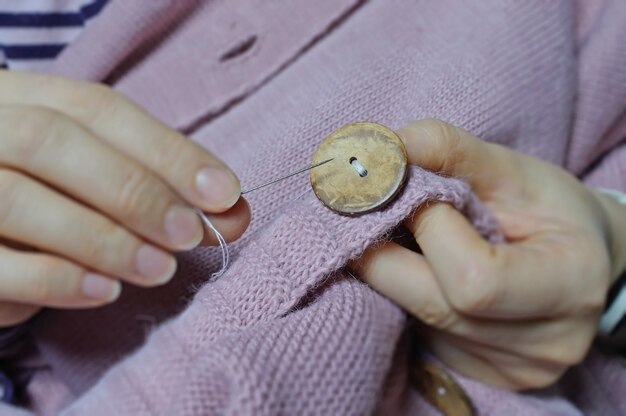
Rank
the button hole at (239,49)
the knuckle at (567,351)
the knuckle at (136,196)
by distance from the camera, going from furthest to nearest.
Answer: the button hole at (239,49) < the knuckle at (567,351) < the knuckle at (136,196)

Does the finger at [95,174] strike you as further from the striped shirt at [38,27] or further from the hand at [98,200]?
the striped shirt at [38,27]

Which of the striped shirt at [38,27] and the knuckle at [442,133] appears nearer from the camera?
the knuckle at [442,133]

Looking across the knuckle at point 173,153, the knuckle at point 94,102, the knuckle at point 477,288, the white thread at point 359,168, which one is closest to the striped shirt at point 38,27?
the knuckle at point 94,102

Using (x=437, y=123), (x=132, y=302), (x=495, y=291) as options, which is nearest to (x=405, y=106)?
(x=437, y=123)

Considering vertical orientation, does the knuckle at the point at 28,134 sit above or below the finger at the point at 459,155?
above

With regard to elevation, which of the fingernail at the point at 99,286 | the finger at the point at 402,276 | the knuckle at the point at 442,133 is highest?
the knuckle at the point at 442,133

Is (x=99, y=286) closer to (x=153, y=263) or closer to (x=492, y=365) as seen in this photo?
(x=153, y=263)

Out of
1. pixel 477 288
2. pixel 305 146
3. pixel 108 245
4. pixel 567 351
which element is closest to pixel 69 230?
pixel 108 245
